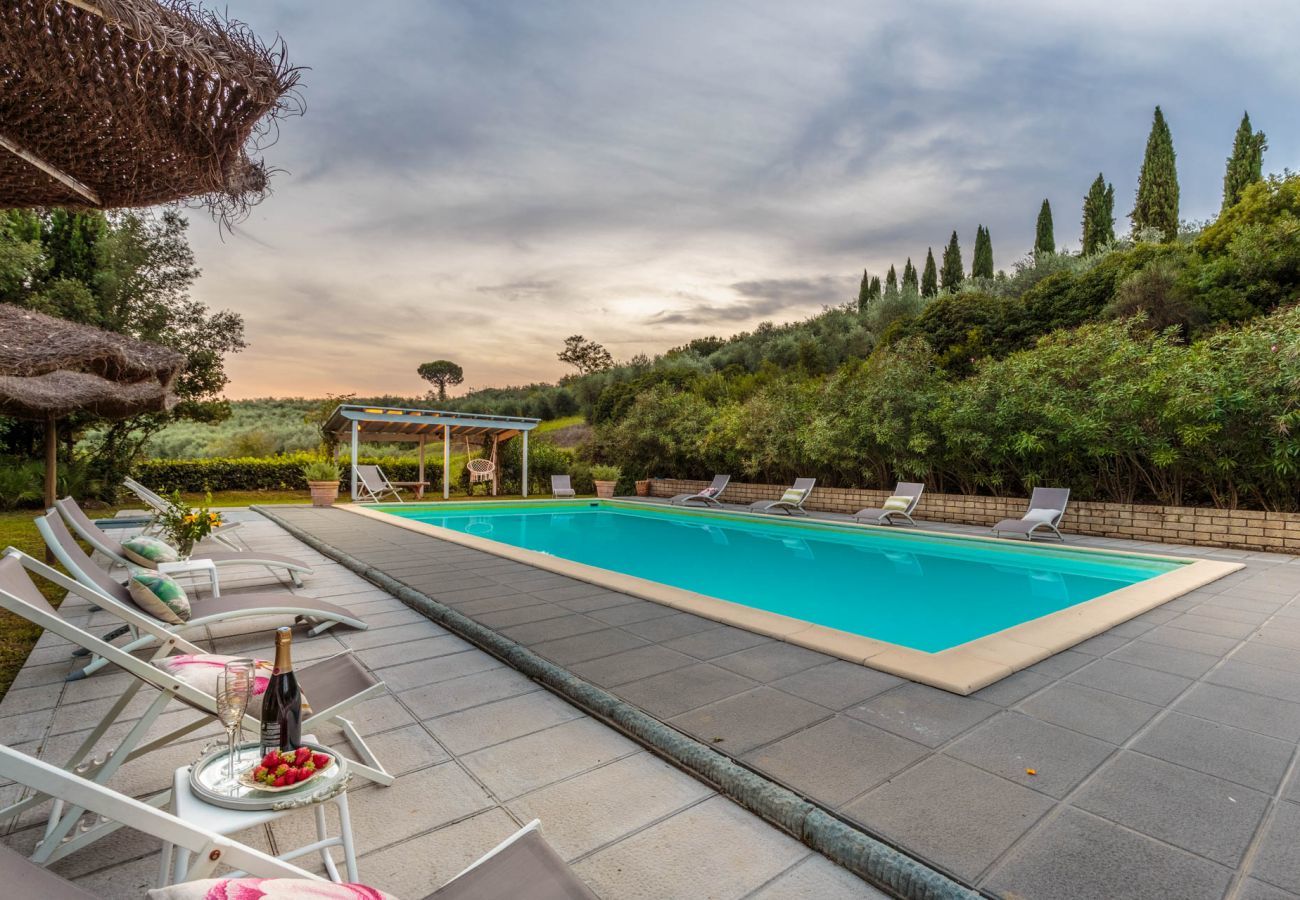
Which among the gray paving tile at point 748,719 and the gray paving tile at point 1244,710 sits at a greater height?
the gray paving tile at point 748,719

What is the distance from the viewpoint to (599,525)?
12.0 m

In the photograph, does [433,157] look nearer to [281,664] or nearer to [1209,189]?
[281,664]

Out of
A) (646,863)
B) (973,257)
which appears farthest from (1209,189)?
(646,863)

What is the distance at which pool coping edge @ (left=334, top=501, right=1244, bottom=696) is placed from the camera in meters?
3.04

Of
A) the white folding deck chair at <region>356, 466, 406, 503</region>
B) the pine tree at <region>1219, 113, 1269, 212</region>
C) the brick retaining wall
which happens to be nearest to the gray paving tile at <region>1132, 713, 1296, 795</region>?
the brick retaining wall

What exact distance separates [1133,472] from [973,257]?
26383 mm

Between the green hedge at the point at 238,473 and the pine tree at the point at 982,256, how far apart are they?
1050 inches

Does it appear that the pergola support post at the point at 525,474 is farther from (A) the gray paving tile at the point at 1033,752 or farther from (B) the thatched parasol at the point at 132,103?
(A) the gray paving tile at the point at 1033,752

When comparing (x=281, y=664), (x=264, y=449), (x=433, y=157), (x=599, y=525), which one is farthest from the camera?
(x=264, y=449)

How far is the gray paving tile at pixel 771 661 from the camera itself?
3016 mm

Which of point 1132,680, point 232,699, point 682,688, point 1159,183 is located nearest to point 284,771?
point 232,699

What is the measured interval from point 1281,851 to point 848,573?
552cm

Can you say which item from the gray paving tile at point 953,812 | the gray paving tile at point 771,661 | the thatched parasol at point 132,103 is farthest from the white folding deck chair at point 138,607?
the gray paving tile at point 953,812

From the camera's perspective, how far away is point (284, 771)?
Answer: 1.31 metres
